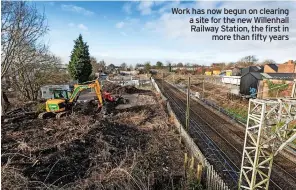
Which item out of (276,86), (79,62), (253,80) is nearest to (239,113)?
(276,86)

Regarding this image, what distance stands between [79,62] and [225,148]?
35991 millimetres

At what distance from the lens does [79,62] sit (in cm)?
4172

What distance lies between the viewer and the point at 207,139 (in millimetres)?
16078

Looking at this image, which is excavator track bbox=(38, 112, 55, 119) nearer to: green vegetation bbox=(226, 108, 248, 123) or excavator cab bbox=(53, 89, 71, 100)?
excavator cab bbox=(53, 89, 71, 100)

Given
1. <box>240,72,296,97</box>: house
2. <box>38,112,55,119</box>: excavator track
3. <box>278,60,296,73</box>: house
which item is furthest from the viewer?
<box>278,60,296,73</box>: house

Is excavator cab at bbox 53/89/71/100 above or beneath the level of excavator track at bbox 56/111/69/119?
above

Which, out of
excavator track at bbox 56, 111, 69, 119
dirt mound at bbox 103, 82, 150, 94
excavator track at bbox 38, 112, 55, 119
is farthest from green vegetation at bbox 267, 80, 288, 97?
excavator track at bbox 38, 112, 55, 119

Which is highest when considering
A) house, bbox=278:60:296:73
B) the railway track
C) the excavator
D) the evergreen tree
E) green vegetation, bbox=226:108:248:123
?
the evergreen tree

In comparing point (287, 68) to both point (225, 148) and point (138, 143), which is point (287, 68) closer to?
point (225, 148)

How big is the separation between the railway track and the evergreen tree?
26851mm

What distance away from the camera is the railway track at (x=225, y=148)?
10.7 metres

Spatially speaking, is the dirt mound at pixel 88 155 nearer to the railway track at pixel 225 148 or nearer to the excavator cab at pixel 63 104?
the excavator cab at pixel 63 104

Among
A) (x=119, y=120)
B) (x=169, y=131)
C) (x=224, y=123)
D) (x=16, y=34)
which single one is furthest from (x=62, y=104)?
(x=224, y=123)

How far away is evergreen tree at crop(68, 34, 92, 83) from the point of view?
41.7m
